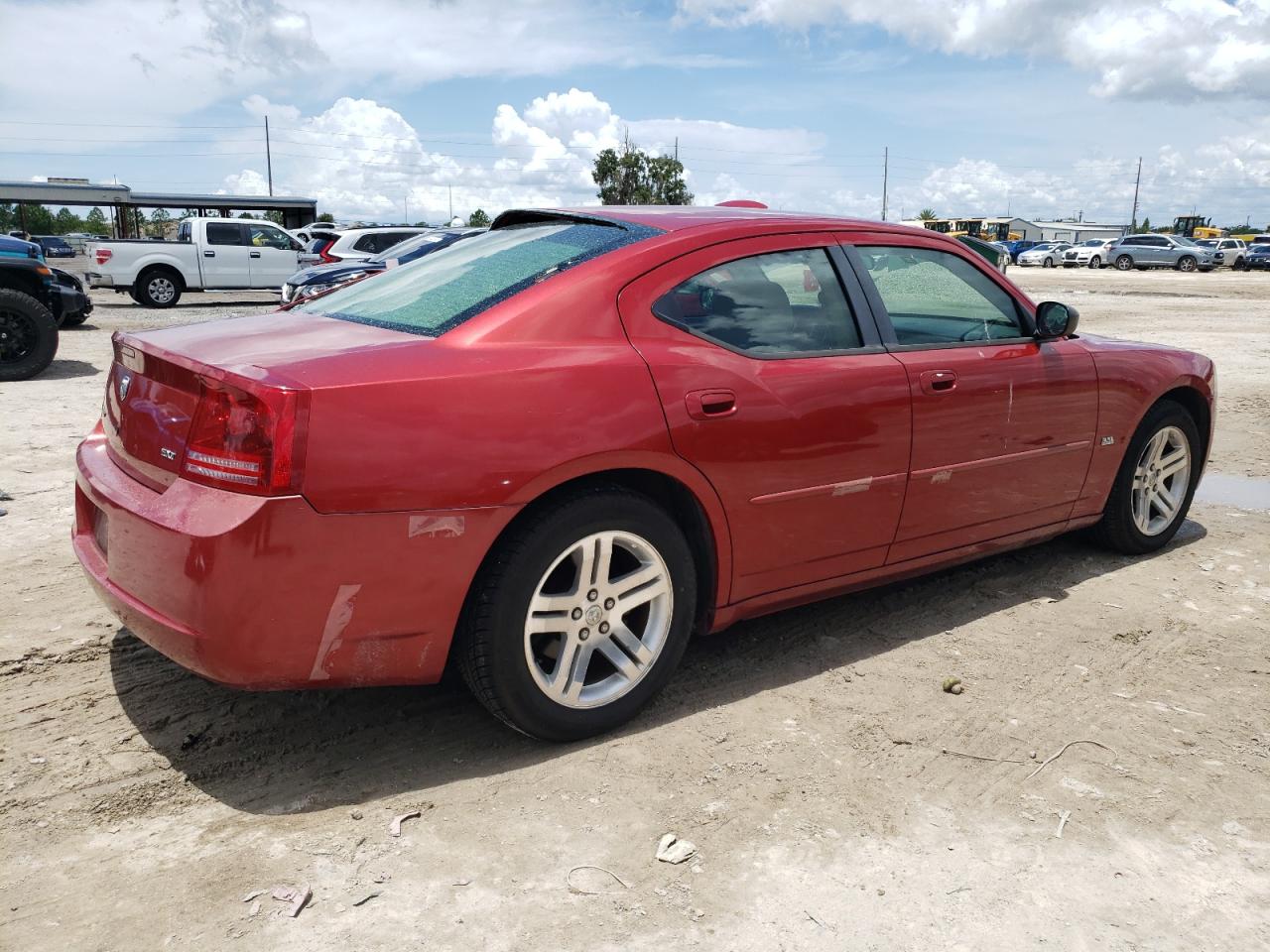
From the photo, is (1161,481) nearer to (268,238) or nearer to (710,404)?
(710,404)

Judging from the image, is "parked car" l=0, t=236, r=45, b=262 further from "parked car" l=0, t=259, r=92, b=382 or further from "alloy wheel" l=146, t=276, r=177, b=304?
"alloy wheel" l=146, t=276, r=177, b=304

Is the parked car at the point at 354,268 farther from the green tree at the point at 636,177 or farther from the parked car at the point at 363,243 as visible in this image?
the green tree at the point at 636,177

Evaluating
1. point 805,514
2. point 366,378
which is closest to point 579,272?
point 366,378

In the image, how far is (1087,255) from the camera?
51250 millimetres

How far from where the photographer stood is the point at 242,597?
99.0 inches

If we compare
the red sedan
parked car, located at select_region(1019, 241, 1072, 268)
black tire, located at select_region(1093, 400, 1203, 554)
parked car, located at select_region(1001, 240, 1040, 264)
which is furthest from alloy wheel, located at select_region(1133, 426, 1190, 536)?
parked car, located at select_region(1001, 240, 1040, 264)

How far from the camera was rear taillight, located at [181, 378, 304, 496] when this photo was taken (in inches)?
97.9

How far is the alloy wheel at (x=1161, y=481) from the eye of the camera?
16.0ft

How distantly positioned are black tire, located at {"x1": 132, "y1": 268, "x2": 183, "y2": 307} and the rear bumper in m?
19.1

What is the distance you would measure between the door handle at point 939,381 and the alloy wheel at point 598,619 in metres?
1.27

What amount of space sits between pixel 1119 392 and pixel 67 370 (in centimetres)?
998

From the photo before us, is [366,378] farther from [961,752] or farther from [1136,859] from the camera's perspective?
[1136,859]

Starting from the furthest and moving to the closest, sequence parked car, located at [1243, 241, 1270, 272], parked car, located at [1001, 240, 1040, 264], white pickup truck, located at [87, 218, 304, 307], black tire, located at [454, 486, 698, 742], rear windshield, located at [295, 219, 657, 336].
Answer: parked car, located at [1001, 240, 1040, 264]
parked car, located at [1243, 241, 1270, 272]
white pickup truck, located at [87, 218, 304, 307]
rear windshield, located at [295, 219, 657, 336]
black tire, located at [454, 486, 698, 742]

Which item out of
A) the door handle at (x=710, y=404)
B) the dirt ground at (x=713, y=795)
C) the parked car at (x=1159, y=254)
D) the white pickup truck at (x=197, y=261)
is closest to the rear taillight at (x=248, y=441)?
the dirt ground at (x=713, y=795)
